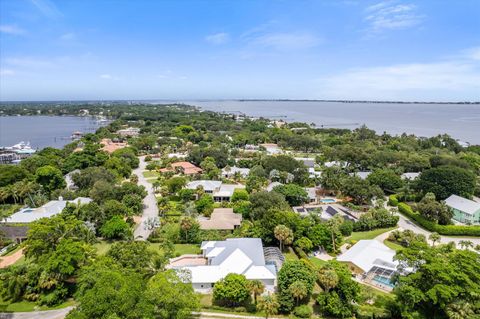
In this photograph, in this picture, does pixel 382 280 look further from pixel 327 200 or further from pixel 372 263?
pixel 327 200

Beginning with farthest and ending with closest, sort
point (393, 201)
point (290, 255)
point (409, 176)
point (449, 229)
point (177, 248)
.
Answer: point (409, 176)
point (393, 201)
point (449, 229)
point (177, 248)
point (290, 255)

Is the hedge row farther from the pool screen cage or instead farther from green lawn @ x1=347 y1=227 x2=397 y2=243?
the pool screen cage

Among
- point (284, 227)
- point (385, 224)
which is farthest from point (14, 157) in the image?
point (385, 224)

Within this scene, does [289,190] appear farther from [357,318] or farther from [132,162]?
[132,162]

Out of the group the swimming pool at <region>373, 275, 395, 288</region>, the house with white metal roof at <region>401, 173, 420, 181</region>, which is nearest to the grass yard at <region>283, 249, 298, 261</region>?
the swimming pool at <region>373, 275, 395, 288</region>

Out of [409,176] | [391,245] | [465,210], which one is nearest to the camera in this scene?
[391,245]

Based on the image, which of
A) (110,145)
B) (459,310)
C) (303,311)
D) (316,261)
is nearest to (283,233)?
(316,261)
